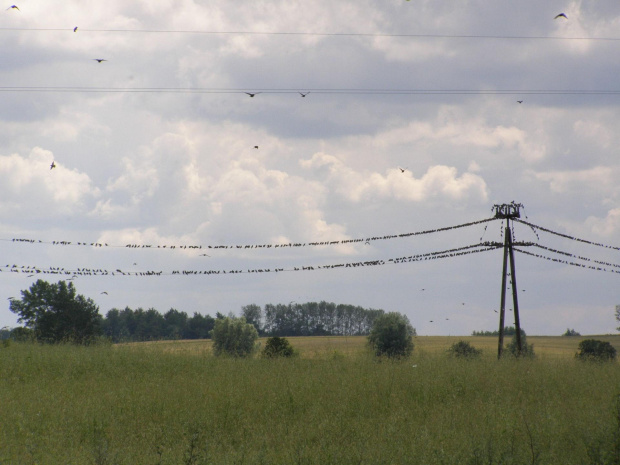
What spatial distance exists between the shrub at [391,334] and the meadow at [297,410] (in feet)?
72.4

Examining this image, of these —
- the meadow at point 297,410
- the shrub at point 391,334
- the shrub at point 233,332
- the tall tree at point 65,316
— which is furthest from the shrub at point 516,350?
the tall tree at point 65,316

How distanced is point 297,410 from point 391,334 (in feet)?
101

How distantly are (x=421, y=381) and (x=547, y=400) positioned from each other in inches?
131

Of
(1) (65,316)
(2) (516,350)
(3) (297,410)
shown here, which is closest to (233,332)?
(1) (65,316)

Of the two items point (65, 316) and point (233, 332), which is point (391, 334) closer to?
point (233, 332)

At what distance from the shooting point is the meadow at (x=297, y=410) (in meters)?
10.5

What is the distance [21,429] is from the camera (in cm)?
1263

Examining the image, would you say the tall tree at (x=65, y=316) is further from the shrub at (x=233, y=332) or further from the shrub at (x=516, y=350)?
the shrub at (x=516, y=350)

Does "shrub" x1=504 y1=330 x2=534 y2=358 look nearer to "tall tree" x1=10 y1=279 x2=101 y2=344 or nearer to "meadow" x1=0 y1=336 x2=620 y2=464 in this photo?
"meadow" x1=0 y1=336 x2=620 y2=464

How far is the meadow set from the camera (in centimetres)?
1046

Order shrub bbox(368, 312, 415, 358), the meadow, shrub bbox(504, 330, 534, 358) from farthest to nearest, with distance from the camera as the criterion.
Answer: shrub bbox(368, 312, 415, 358) < shrub bbox(504, 330, 534, 358) < the meadow

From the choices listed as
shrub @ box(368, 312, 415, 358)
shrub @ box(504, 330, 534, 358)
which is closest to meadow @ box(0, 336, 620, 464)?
shrub @ box(504, 330, 534, 358)

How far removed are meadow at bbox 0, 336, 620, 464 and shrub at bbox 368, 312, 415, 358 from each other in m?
22.1

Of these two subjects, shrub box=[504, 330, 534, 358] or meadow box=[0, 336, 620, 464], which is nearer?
meadow box=[0, 336, 620, 464]
